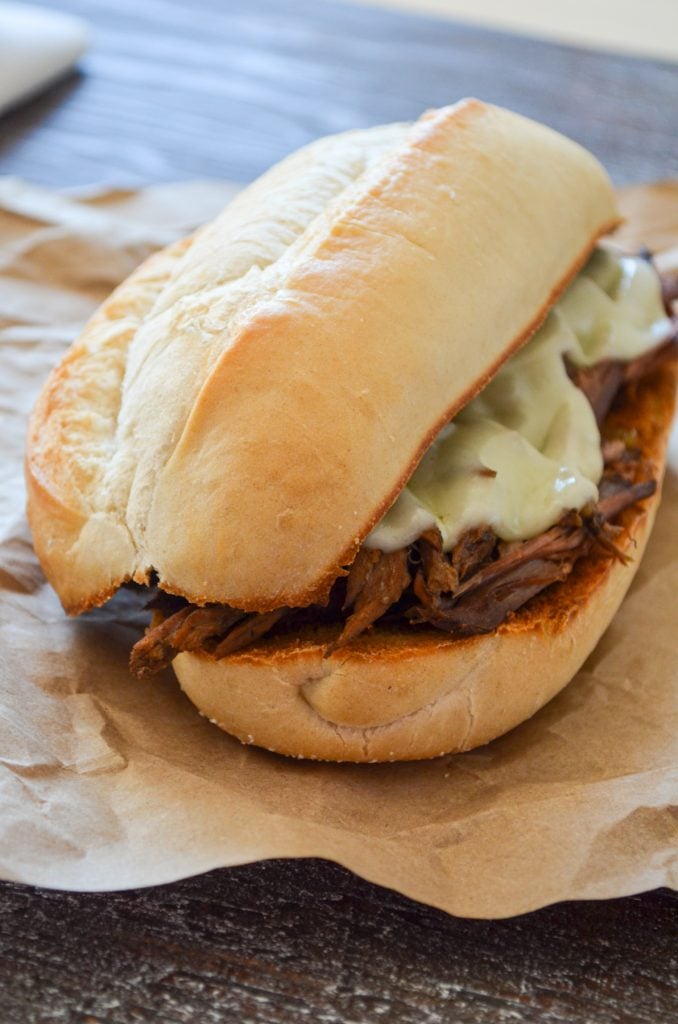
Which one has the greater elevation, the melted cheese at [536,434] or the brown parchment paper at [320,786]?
the melted cheese at [536,434]

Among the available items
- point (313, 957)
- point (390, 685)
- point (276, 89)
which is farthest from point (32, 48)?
point (313, 957)

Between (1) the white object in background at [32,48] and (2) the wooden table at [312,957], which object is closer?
(2) the wooden table at [312,957]

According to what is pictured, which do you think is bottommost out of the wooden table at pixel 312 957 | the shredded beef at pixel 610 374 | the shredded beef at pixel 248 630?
the wooden table at pixel 312 957

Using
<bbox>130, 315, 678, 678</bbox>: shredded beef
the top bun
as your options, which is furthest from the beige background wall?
<bbox>130, 315, 678, 678</bbox>: shredded beef

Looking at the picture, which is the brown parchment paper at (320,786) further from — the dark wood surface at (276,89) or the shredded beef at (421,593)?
the dark wood surface at (276,89)

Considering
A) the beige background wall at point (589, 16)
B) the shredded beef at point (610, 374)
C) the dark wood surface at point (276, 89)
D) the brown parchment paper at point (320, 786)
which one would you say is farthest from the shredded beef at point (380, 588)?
the beige background wall at point (589, 16)

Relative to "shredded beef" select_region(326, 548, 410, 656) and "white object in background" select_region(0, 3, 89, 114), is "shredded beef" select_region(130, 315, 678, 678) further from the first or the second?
"white object in background" select_region(0, 3, 89, 114)

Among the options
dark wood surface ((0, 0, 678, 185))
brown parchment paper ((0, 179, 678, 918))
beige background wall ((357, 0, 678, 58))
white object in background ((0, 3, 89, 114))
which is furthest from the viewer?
beige background wall ((357, 0, 678, 58))
